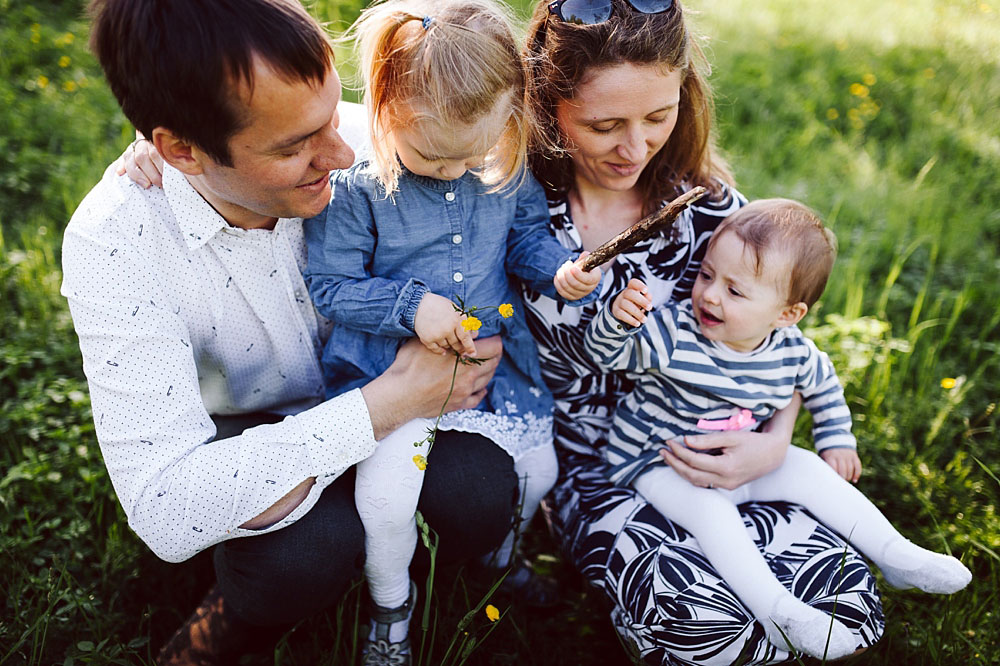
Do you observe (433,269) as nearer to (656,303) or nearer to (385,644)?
(656,303)

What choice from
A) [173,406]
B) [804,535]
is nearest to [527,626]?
[804,535]

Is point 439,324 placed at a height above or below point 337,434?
above

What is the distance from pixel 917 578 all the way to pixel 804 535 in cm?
25

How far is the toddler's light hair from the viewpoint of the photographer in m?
1.80

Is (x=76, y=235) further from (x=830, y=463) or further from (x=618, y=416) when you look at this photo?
(x=830, y=463)

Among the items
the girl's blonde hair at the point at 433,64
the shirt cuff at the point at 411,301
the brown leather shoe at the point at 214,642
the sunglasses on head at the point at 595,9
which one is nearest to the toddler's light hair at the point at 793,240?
the sunglasses on head at the point at 595,9

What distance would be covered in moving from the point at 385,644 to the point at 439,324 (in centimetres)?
76

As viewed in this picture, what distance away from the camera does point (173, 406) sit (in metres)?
1.61

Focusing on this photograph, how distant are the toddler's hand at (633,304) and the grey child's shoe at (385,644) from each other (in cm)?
84

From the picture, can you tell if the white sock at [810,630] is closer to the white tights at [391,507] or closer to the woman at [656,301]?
the woman at [656,301]

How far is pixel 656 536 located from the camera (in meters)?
1.82

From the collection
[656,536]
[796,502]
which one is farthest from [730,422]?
[656,536]

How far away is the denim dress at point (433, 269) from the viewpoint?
5.62 ft

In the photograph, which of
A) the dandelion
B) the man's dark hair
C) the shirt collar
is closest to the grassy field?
the dandelion
